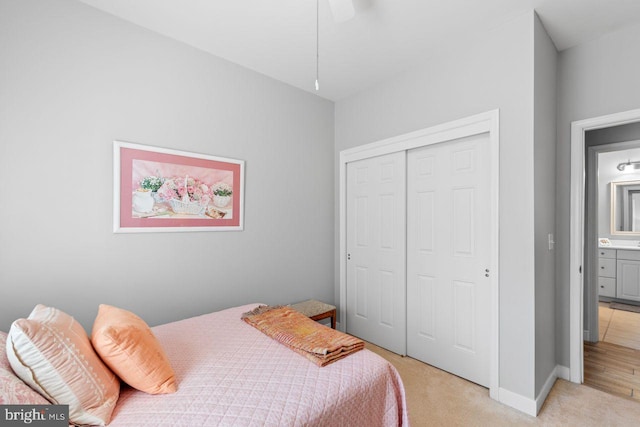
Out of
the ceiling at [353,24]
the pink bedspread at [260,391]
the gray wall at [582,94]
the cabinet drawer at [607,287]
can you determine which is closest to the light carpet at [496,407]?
the gray wall at [582,94]

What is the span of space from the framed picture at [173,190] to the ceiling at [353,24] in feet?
2.99

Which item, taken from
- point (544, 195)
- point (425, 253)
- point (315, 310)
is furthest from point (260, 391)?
point (544, 195)

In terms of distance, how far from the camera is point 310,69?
277 centimetres

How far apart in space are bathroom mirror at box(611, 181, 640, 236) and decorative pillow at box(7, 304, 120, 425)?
665 centimetres

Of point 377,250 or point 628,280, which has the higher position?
point 377,250

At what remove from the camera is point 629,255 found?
433 cm

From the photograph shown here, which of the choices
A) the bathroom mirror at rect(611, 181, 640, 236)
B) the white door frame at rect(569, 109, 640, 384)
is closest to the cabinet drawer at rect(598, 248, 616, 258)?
the bathroom mirror at rect(611, 181, 640, 236)

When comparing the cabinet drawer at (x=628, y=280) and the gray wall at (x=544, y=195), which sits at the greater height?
the gray wall at (x=544, y=195)

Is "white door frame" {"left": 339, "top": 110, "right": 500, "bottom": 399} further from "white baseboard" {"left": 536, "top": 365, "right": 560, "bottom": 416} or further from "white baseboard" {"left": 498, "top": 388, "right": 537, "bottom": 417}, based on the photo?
"white baseboard" {"left": 536, "top": 365, "right": 560, "bottom": 416}

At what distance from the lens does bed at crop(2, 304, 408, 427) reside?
1.11 metres

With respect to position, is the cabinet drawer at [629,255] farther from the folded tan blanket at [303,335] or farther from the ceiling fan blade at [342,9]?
the ceiling fan blade at [342,9]

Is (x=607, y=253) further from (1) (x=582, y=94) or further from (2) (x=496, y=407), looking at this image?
(2) (x=496, y=407)

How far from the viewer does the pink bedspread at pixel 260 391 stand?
43.6 inches

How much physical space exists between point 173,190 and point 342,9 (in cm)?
173
